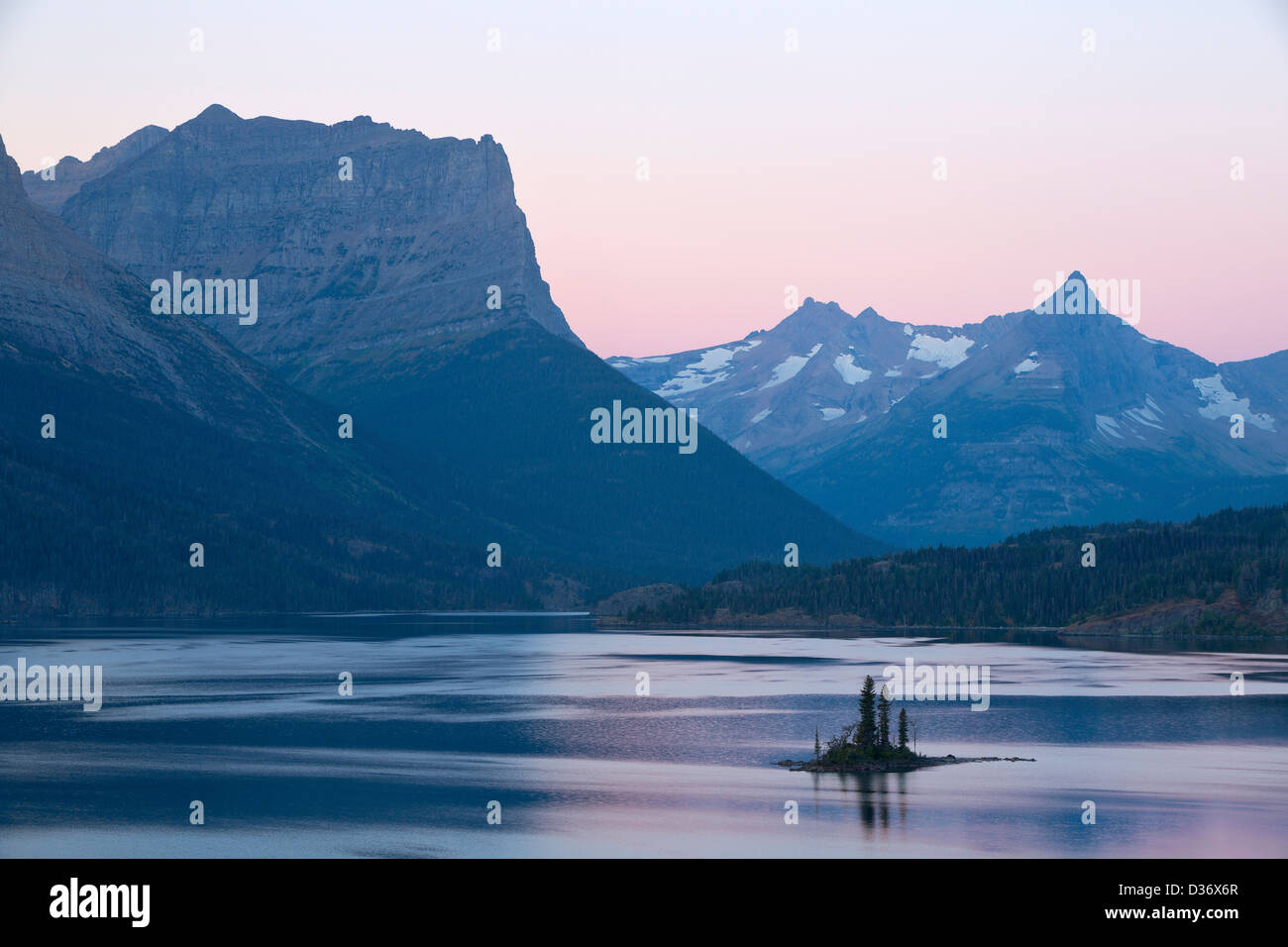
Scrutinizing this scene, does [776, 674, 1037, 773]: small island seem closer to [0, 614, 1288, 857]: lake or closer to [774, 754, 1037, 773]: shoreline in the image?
[774, 754, 1037, 773]: shoreline

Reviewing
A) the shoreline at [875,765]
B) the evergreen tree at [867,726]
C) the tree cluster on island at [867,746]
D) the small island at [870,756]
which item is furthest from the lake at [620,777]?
the evergreen tree at [867,726]

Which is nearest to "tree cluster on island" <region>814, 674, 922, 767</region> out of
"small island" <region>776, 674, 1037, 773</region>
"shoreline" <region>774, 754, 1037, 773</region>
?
"small island" <region>776, 674, 1037, 773</region>

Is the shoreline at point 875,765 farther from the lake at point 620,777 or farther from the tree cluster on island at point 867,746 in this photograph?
A: the lake at point 620,777

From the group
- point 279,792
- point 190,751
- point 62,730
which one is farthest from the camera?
point 62,730

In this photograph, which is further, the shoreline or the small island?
the small island

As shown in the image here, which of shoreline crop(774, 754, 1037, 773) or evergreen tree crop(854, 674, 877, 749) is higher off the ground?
evergreen tree crop(854, 674, 877, 749)
